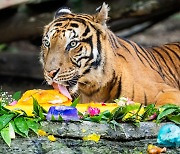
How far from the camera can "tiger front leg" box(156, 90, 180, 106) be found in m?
6.10

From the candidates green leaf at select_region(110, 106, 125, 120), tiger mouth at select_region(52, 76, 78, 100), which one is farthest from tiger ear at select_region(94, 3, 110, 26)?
green leaf at select_region(110, 106, 125, 120)

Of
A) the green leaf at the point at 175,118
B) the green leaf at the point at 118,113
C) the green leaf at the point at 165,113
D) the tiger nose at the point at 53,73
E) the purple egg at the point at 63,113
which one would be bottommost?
the green leaf at the point at 175,118

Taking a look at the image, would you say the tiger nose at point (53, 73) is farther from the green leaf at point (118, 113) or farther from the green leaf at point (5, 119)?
the green leaf at point (5, 119)

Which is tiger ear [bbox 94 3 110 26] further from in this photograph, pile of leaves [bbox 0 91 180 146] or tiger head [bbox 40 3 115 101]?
pile of leaves [bbox 0 91 180 146]

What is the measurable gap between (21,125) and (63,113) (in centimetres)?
33

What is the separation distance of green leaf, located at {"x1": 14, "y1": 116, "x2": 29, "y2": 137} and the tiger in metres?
0.88

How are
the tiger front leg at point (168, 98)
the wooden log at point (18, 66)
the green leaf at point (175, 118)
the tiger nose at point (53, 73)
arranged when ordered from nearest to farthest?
1. the green leaf at point (175, 118)
2. the tiger nose at point (53, 73)
3. the tiger front leg at point (168, 98)
4. the wooden log at point (18, 66)

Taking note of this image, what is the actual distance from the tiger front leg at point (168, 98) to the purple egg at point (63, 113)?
139 cm

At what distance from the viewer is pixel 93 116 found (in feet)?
16.6

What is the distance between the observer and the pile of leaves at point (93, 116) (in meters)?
4.74

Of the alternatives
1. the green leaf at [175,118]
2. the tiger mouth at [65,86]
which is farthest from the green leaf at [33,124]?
the green leaf at [175,118]

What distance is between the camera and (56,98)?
5566 millimetres

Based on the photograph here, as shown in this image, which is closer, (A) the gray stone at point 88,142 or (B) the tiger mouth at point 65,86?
(A) the gray stone at point 88,142

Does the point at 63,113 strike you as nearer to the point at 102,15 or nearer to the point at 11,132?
the point at 11,132
